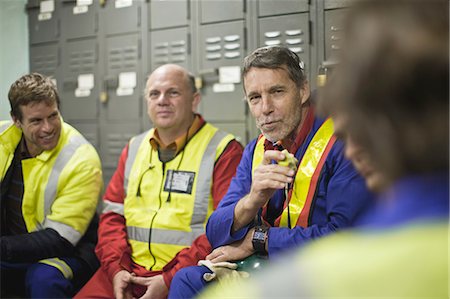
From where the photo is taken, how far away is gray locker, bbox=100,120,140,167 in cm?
326

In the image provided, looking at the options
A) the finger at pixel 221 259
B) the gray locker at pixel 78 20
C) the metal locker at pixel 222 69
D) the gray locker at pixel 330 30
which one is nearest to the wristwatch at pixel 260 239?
the finger at pixel 221 259

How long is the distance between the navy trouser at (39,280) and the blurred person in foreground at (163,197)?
0.09m

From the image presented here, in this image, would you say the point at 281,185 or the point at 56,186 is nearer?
the point at 281,185

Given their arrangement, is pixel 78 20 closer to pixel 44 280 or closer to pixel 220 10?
pixel 220 10

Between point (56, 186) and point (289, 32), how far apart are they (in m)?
1.45

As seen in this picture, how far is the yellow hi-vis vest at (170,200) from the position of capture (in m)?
2.14

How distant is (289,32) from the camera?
2662 millimetres

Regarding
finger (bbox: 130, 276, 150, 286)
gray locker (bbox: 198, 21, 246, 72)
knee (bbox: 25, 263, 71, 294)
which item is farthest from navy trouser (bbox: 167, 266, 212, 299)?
gray locker (bbox: 198, 21, 246, 72)

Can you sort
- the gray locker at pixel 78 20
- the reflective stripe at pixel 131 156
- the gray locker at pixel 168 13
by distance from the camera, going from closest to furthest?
the reflective stripe at pixel 131 156, the gray locker at pixel 168 13, the gray locker at pixel 78 20

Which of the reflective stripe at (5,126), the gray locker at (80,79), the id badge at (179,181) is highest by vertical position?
the gray locker at (80,79)

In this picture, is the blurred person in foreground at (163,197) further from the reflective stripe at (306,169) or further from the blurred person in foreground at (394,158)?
the blurred person in foreground at (394,158)

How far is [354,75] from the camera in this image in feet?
1.91

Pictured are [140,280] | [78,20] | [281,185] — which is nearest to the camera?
[281,185]

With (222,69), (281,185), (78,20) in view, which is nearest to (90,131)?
(78,20)
